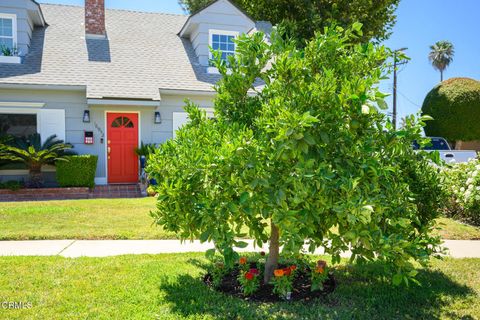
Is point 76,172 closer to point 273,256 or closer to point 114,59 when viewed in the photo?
point 114,59

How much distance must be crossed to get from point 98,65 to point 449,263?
1146 centimetres

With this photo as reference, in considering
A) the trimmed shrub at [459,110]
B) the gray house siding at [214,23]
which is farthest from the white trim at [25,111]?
the trimmed shrub at [459,110]

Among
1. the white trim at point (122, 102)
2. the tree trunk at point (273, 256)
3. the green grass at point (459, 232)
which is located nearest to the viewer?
the tree trunk at point (273, 256)

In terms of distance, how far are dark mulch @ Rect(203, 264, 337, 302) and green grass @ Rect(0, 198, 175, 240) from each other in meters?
1.81

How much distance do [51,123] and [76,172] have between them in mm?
1863

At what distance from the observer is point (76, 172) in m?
11.4

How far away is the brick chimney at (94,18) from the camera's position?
14070 millimetres

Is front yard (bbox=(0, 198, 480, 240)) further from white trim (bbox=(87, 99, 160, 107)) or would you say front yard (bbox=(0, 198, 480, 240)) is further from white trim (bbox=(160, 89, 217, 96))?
white trim (bbox=(160, 89, 217, 96))

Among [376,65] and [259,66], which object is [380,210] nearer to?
[376,65]

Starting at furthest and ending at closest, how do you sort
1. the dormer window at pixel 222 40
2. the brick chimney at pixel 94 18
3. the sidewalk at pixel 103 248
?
the dormer window at pixel 222 40 → the brick chimney at pixel 94 18 → the sidewalk at pixel 103 248

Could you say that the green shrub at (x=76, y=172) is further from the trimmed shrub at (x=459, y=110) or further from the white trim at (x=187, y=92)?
the trimmed shrub at (x=459, y=110)

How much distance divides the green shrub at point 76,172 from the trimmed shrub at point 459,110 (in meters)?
16.7

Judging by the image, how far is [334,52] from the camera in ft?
12.5

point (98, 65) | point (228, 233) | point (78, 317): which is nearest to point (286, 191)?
point (228, 233)
